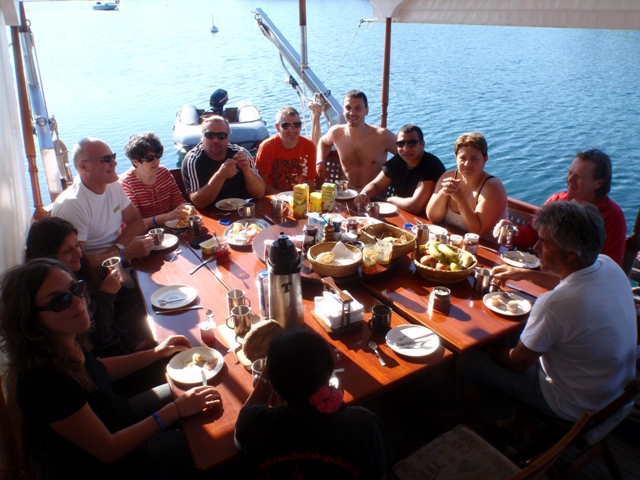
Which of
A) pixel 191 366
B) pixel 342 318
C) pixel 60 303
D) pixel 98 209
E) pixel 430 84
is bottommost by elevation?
pixel 191 366

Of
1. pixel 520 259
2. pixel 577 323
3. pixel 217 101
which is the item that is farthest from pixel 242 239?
pixel 217 101

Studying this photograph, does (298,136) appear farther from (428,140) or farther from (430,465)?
(428,140)

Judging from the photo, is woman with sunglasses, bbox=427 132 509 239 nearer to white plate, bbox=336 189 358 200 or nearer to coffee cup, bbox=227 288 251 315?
white plate, bbox=336 189 358 200

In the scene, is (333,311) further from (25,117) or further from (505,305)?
(25,117)

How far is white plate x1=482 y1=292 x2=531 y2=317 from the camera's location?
8.64 feet

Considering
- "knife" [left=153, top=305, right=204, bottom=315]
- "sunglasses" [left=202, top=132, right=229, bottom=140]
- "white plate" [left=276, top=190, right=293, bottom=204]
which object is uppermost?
"sunglasses" [left=202, top=132, right=229, bottom=140]

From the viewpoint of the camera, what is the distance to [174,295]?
2832 millimetres

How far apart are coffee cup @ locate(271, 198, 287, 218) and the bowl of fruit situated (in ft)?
4.73

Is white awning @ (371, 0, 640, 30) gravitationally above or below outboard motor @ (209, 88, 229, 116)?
above

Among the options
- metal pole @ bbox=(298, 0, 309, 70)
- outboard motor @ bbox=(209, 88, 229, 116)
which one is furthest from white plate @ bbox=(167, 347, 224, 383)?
outboard motor @ bbox=(209, 88, 229, 116)

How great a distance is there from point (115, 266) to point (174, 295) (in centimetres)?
48

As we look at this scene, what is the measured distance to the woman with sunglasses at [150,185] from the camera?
3959mm

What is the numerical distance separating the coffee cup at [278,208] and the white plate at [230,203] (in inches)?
16.2

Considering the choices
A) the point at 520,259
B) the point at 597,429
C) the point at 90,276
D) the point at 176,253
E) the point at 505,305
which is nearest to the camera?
the point at 597,429
